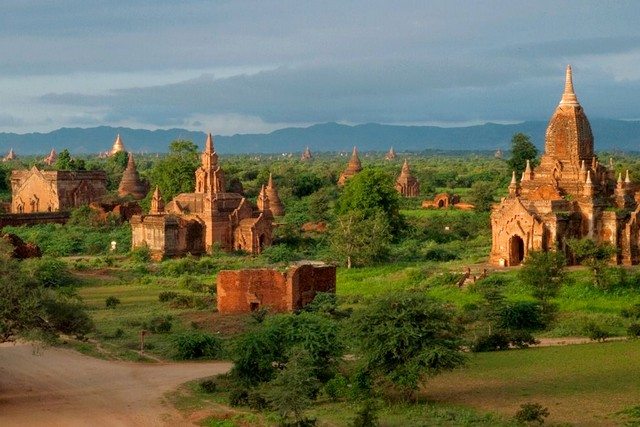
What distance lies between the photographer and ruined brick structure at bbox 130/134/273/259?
5728 cm

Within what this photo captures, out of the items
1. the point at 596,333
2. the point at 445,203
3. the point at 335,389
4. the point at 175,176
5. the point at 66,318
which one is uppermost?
the point at 175,176

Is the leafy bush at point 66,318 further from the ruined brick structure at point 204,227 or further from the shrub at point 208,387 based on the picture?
the ruined brick structure at point 204,227

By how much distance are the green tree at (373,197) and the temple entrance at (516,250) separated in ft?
50.8

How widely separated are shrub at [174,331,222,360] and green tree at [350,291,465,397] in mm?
7046

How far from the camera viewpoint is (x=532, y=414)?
22.9 meters

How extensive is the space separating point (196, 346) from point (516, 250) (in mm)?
17983

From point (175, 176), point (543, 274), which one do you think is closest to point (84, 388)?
point (543, 274)

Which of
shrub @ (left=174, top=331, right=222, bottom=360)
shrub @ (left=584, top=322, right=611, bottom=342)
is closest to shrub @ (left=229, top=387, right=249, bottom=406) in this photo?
shrub @ (left=174, top=331, right=222, bottom=360)

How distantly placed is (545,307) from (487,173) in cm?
8299

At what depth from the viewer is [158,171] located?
76312mm

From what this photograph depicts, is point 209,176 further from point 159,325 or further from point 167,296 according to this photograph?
point 159,325

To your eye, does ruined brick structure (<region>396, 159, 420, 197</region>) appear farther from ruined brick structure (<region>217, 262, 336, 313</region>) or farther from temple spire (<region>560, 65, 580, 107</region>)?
ruined brick structure (<region>217, 262, 336, 313</region>)

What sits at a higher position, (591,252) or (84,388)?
(591,252)

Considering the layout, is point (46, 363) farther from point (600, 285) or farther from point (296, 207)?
point (296, 207)
